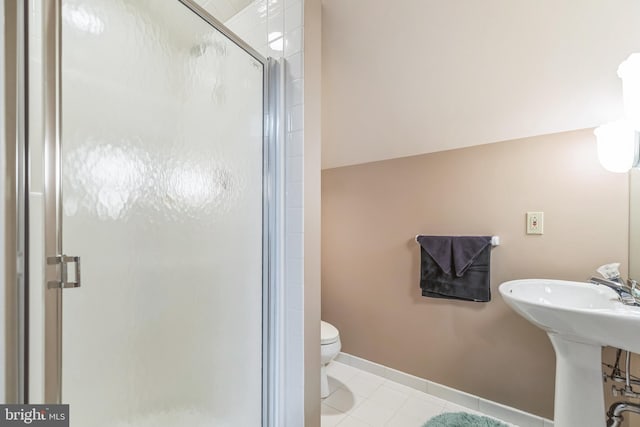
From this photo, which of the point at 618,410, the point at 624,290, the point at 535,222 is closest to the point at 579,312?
the point at 624,290

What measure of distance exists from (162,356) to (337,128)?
1633 millimetres

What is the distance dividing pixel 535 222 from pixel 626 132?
538mm

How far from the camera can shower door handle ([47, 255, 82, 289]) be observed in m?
0.52

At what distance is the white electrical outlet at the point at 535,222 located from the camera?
1.47 metres

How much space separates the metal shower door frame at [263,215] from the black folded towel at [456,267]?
1.12 meters

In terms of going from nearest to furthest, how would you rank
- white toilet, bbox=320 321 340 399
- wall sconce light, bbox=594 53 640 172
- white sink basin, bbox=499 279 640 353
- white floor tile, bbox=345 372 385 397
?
white sink basin, bbox=499 279 640 353
wall sconce light, bbox=594 53 640 172
white toilet, bbox=320 321 340 399
white floor tile, bbox=345 372 385 397

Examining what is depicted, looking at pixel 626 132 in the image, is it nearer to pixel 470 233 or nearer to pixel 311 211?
pixel 470 233

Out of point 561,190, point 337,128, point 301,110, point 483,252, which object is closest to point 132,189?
point 301,110

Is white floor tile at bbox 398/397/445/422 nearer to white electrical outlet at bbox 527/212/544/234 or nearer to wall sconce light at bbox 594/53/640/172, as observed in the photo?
white electrical outlet at bbox 527/212/544/234

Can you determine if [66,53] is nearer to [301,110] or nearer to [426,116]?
[301,110]

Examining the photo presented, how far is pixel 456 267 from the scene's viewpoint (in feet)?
5.41

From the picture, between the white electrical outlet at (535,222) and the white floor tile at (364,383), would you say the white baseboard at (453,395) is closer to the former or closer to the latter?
the white floor tile at (364,383)

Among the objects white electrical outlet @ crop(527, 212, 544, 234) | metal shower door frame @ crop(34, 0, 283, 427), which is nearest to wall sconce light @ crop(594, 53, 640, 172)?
white electrical outlet @ crop(527, 212, 544, 234)

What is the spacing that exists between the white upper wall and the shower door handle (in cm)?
137
